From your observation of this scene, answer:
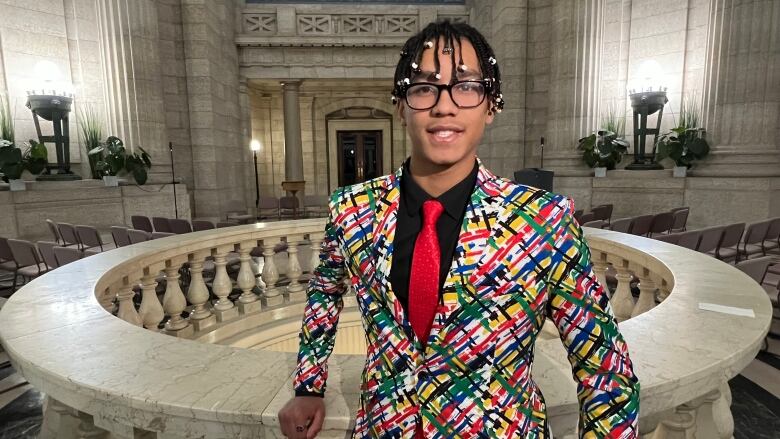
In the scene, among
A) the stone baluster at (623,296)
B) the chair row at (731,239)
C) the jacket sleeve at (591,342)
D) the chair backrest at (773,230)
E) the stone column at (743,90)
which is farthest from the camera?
the stone column at (743,90)

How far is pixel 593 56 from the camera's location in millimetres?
9414

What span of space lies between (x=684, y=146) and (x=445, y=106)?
868 cm

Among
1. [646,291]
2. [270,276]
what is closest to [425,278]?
[646,291]

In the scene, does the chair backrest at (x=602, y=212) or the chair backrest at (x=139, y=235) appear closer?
the chair backrest at (x=139, y=235)

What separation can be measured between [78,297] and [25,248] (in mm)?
3727

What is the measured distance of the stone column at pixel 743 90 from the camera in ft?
22.7

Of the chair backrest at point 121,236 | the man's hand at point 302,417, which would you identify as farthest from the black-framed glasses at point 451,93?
the chair backrest at point 121,236

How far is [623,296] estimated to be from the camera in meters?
3.17

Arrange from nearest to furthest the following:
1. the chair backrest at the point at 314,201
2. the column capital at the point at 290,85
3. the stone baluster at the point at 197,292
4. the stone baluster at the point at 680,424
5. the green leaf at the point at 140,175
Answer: the stone baluster at the point at 680,424
the stone baluster at the point at 197,292
the green leaf at the point at 140,175
the chair backrest at the point at 314,201
the column capital at the point at 290,85

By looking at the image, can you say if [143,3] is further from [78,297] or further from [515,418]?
[515,418]

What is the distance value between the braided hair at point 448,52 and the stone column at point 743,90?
838 centimetres

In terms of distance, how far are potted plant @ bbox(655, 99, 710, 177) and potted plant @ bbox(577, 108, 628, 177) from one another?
0.76m

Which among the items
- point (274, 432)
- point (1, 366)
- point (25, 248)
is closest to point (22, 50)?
point (25, 248)

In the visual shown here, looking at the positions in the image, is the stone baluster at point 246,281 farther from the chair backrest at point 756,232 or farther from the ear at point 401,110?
the chair backrest at point 756,232
